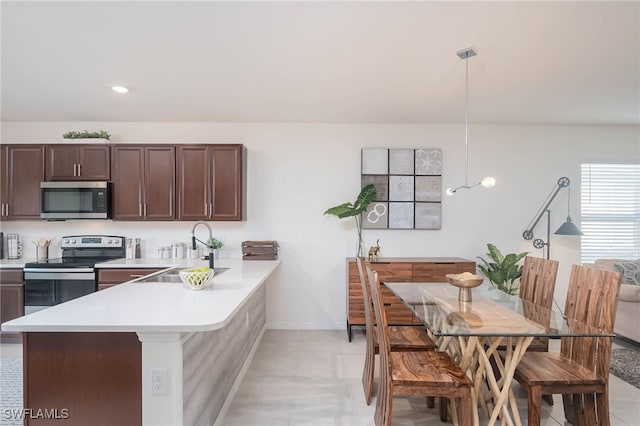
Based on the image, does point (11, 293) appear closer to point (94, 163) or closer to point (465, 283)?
point (94, 163)

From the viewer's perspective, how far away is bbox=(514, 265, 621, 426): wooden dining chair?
6.12 feet

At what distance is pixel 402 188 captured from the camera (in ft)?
13.7

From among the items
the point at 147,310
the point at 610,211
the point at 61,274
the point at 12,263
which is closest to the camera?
the point at 147,310

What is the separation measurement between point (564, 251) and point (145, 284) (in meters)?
4.78

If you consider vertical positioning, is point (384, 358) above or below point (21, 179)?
below

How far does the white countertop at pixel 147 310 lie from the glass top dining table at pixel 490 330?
1174mm

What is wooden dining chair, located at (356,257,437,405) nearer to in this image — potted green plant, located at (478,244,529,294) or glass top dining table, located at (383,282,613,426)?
glass top dining table, located at (383,282,613,426)

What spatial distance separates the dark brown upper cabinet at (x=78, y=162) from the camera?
379 cm

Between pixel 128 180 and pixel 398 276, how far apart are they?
325 cm

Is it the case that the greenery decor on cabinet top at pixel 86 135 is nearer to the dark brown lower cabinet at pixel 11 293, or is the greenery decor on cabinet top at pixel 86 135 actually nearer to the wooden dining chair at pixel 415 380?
the dark brown lower cabinet at pixel 11 293

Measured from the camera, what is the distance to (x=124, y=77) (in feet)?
9.18

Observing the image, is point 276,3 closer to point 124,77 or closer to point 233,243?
point 124,77

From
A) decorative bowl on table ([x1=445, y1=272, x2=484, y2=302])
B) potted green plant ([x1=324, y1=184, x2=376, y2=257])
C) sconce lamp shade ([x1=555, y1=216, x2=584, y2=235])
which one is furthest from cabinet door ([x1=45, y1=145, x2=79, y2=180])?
sconce lamp shade ([x1=555, y1=216, x2=584, y2=235])

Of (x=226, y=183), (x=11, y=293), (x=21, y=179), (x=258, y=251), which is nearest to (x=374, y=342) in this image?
(x=258, y=251)
